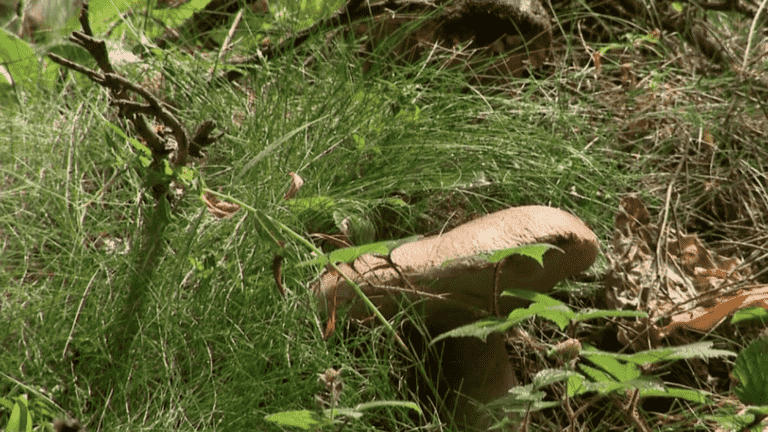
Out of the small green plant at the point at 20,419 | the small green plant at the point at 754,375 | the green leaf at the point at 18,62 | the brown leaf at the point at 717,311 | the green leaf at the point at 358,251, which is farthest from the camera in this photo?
the green leaf at the point at 18,62

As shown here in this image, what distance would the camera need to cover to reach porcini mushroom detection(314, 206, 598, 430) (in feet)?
3.88

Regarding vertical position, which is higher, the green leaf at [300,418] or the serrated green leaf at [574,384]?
the green leaf at [300,418]

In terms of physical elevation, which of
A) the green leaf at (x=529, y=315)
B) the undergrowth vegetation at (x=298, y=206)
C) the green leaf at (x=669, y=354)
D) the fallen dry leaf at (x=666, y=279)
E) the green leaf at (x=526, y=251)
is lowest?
the fallen dry leaf at (x=666, y=279)

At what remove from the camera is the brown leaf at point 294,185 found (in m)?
1.35

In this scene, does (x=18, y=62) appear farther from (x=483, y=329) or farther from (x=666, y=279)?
(x=666, y=279)

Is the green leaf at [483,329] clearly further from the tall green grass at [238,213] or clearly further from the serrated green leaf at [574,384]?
the tall green grass at [238,213]

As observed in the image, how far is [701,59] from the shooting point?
92.2 inches

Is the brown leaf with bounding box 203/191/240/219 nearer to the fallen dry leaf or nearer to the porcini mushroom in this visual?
the porcini mushroom

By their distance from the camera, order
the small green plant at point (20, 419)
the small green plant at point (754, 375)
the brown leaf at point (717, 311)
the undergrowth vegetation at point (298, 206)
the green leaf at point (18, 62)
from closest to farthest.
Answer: the small green plant at point (754, 375) → the small green plant at point (20, 419) → the undergrowth vegetation at point (298, 206) → the brown leaf at point (717, 311) → the green leaf at point (18, 62)

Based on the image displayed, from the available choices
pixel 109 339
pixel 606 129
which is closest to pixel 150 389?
pixel 109 339

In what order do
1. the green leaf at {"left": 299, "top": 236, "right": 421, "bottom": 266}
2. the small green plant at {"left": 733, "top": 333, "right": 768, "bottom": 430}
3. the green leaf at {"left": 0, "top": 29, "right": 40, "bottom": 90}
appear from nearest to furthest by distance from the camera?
the small green plant at {"left": 733, "top": 333, "right": 768, "bottom": 430}
the green leaf at {"left": 299, "top": 236, "right": 421, "bottom": 266}
the green leaf at {"left": 0, "top": 29, "right": 40, "bottom": 90}

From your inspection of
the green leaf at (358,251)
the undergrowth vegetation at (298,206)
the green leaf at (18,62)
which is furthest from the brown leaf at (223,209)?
the green leaf at (18,62)

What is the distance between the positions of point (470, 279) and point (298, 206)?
456 millimetres

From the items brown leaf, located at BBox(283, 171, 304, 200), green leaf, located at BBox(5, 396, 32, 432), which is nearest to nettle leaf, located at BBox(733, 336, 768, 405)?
brown leaf, located at BBox(283, 171, 304, 200)
